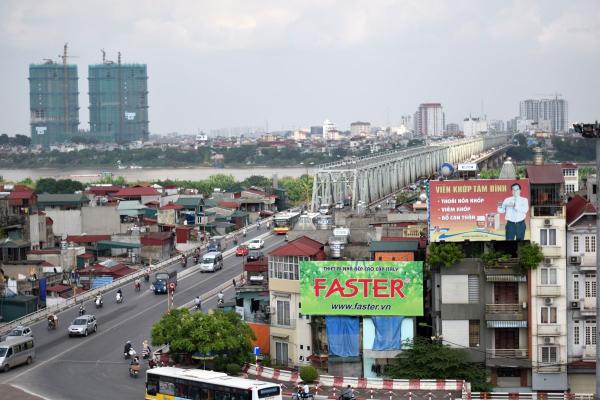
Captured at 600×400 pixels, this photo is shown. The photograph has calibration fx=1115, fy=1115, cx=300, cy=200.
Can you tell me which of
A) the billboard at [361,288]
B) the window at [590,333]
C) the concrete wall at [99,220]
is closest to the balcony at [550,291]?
the window at [590,333]

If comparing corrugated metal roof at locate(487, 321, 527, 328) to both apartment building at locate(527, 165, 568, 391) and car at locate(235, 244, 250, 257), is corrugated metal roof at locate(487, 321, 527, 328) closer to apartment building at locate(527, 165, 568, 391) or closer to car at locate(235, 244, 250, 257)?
apartment building at locate(527, 165, 568, 391)

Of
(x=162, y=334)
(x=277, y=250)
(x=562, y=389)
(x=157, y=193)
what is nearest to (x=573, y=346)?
(x=562, y=389)

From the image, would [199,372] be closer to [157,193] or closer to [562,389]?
[562,389]

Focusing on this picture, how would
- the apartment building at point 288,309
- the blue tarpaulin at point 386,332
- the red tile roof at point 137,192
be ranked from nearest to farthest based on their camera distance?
1. the blue tarpaulin at point 386,332
2. the apartment building at point 288,309
3. the red tile roof at point 137,192

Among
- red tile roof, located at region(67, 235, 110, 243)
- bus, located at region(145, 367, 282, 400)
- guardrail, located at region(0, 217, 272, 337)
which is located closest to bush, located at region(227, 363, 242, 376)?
bus, located at region(145, 367, 282, 400)

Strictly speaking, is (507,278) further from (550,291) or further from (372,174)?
(372,174)

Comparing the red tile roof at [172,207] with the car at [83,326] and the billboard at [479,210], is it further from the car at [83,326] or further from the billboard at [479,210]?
the billboard at [479,210]
